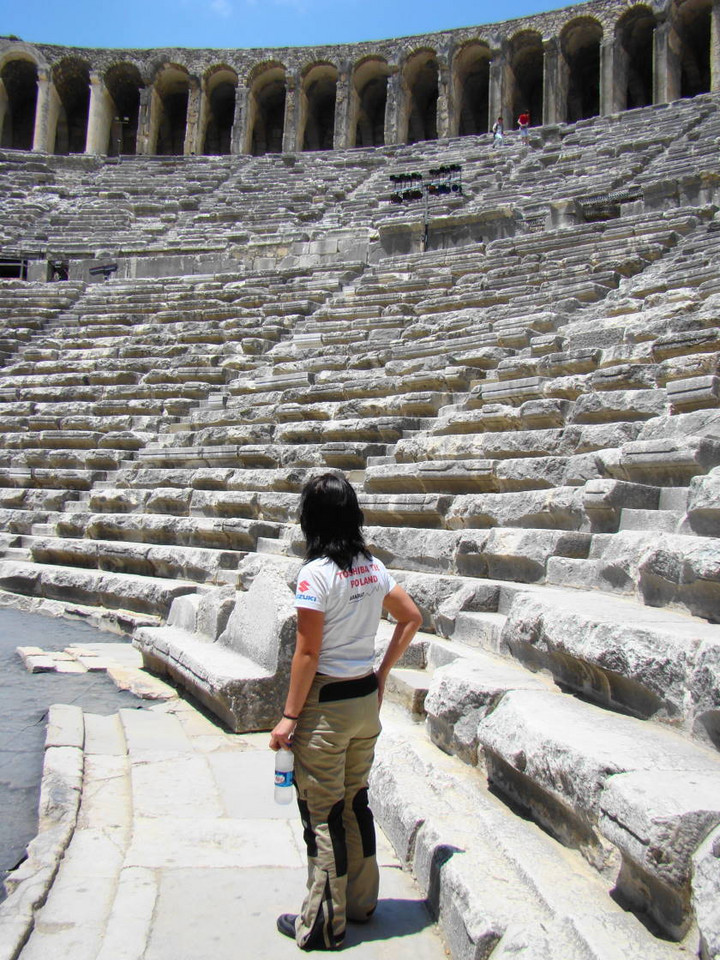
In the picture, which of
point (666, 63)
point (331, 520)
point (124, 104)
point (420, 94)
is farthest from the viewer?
point (124, 104)

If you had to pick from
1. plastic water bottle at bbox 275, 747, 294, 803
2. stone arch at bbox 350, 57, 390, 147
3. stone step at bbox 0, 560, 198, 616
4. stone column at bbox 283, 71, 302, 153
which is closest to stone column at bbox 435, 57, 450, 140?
stone arch at bbox 350, 57, 390, 147

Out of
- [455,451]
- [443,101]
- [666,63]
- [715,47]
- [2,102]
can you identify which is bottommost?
[455,451]

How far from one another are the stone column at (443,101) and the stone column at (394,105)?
1362 mm

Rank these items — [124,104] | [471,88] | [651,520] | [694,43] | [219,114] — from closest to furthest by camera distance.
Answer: [651,520], [694,43], [471,88], [124,104], [219,114]

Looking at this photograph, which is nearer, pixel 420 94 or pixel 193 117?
pixel 193 117

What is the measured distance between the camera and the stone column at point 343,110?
27078 millimetres

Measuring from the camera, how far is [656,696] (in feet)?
8.63

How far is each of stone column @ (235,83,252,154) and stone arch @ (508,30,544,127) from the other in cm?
890

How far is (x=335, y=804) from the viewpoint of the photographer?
2.35 metres

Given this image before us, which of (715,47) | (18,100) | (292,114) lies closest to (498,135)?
(715,47)

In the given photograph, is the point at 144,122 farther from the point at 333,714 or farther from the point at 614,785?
the point at 614,785

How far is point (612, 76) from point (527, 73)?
5.00 meters

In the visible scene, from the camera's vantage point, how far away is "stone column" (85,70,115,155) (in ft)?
91.3

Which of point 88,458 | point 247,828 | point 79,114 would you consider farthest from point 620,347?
point 79,114
